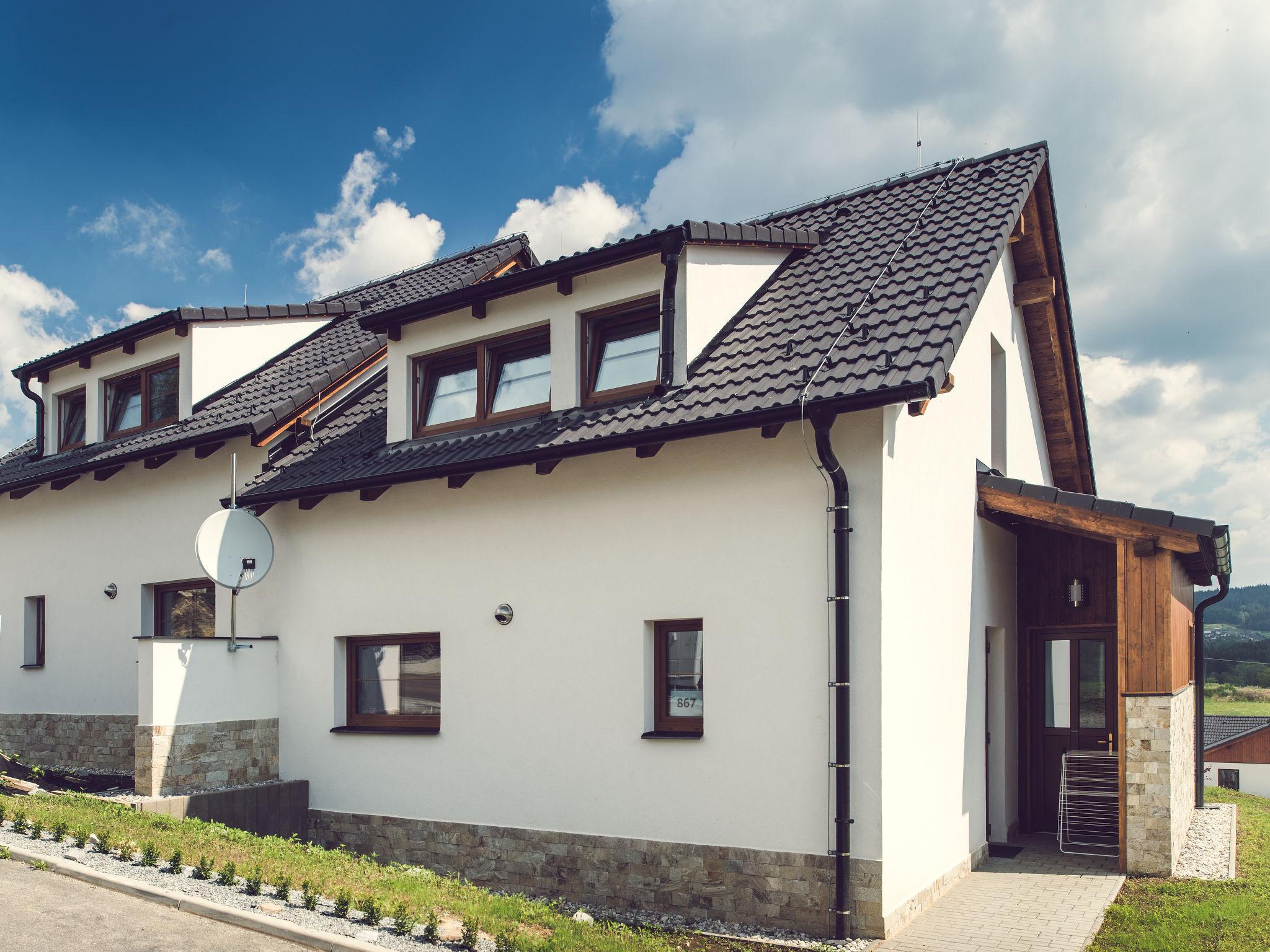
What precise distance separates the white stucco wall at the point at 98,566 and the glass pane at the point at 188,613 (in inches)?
9.1

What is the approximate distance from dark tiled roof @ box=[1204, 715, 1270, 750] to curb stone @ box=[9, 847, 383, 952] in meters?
59.7

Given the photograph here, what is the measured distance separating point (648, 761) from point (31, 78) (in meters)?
13.0

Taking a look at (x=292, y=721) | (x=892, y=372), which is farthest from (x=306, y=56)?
(x=892, y=372)

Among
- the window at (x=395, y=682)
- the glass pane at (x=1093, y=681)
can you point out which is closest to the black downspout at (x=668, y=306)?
the window at (x=395, y=682)

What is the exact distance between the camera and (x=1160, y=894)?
28.2 ft

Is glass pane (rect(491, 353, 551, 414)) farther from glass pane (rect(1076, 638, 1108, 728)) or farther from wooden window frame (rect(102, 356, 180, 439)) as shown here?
glass pane (rect(1076, 638, 1108, 728))

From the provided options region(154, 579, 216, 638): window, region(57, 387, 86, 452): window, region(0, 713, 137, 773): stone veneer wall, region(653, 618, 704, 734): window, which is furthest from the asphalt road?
region(57, 387, 86, 452): window

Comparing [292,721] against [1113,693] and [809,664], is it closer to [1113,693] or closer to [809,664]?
[809,664]

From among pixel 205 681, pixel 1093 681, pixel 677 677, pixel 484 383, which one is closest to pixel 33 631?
pixel 205 681

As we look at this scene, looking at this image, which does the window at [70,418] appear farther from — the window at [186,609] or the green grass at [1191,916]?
the green grass at [1191,916]

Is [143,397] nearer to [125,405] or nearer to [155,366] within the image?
[155,366]

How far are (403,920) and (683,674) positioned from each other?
10.4ft

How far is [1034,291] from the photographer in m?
12.6

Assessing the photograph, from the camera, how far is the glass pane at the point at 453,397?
1073cm
